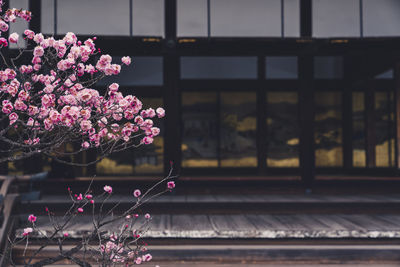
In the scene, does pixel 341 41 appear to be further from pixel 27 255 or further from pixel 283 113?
pixel 27 255

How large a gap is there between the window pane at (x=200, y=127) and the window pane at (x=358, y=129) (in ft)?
16.3

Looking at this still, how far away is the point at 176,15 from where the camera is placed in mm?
9266

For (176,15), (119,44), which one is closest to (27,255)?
(119,44)

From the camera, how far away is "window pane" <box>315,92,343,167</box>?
40.8 ft

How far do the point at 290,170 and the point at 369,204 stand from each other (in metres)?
4.53

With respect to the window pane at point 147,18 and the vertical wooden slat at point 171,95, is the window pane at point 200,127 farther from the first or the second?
the window pane at point 147,18

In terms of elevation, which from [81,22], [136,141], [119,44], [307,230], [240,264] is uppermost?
[81,22]

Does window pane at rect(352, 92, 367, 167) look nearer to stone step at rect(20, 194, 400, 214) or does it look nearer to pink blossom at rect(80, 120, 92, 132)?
stone step at rect(20, 194, 400, 214)

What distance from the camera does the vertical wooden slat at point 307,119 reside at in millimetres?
9172

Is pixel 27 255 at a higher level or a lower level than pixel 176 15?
lower

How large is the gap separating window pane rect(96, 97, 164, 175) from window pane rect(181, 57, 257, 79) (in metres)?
2.48

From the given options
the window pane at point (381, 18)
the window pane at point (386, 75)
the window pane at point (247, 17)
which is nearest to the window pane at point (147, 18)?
the window pane at point (247, 17)

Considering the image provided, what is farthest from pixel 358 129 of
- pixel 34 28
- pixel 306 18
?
pixel 34 28

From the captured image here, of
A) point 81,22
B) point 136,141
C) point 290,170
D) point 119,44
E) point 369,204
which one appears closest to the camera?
point 369,204
